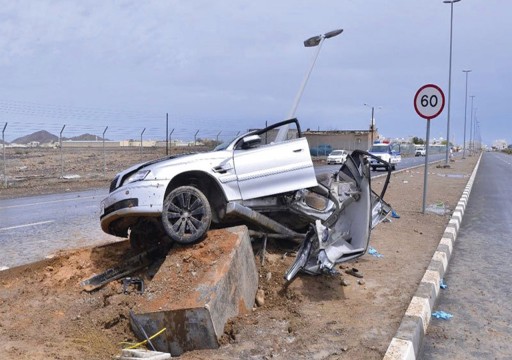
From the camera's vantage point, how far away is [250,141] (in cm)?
630

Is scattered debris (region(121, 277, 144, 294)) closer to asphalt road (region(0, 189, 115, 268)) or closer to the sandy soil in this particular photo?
the sandy soil

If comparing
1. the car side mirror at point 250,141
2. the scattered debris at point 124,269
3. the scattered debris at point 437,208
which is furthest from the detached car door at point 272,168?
the scattered debris at point 437,208

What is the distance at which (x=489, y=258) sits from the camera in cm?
774

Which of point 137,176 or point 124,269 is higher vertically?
point 137,176

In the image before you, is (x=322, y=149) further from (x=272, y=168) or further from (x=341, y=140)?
(x=272, y=168)

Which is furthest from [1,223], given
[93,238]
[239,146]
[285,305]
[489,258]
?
[489,258]

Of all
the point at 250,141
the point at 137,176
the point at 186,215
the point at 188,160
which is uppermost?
the point at 250,141

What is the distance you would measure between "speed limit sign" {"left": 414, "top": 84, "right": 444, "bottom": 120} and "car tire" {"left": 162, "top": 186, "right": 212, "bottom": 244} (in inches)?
280

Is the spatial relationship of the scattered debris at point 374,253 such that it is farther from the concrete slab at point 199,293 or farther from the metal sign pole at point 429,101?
the metal sign pole at point 429,101

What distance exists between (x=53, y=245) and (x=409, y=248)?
18.3 ft

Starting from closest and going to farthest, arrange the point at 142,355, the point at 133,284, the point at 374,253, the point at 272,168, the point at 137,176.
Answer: the point at 142,355, the point at 133,284, the point at 137,176, the point at 272,168, the point at 374,253

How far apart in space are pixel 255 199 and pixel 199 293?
1976 millimetres

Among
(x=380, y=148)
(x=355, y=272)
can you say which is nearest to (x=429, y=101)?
(x=355, y=272)

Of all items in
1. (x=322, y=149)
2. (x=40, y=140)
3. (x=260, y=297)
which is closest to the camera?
(x=260, y=297)
